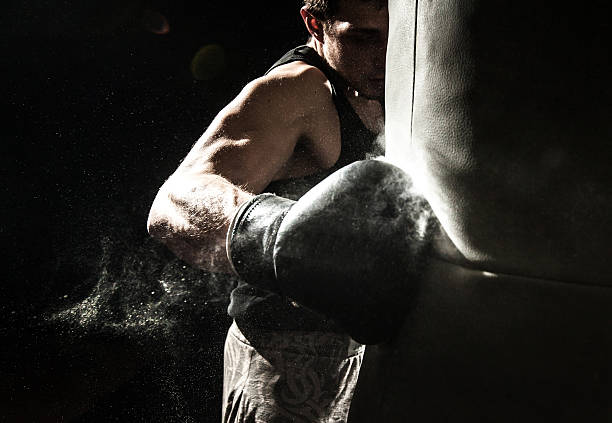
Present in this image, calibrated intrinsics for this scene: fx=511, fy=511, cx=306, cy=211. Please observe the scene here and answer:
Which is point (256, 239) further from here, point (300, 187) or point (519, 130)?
point (300, 187)

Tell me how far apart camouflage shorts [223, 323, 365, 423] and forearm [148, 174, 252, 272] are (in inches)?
10.1

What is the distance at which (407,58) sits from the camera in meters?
0.52

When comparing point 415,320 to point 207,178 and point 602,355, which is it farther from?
point 207,178

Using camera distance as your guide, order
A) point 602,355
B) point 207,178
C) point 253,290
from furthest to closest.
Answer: point 253,290, point 207,178, point 602,355

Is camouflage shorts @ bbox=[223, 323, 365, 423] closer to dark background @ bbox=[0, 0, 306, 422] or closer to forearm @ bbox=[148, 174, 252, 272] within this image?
forearm @ bbox=[148, 174, 252, 272]

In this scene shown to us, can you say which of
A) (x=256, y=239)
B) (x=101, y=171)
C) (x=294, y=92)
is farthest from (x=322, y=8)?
(x=101, y=171)

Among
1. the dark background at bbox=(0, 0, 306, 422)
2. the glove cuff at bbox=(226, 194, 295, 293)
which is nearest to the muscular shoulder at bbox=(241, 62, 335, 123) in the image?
the glove cuff at bbox=(226, 194, 295, 293)

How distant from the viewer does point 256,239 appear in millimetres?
572

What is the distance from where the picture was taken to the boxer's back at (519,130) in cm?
42

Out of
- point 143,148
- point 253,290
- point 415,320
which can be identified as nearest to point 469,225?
point 415,320

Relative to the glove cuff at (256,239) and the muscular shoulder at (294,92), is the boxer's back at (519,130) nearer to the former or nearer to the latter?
the glove cuff at (256,239)

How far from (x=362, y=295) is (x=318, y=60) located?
689mm

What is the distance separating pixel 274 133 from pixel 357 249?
49 centimetres

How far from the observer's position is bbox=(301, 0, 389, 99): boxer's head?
1024mm
